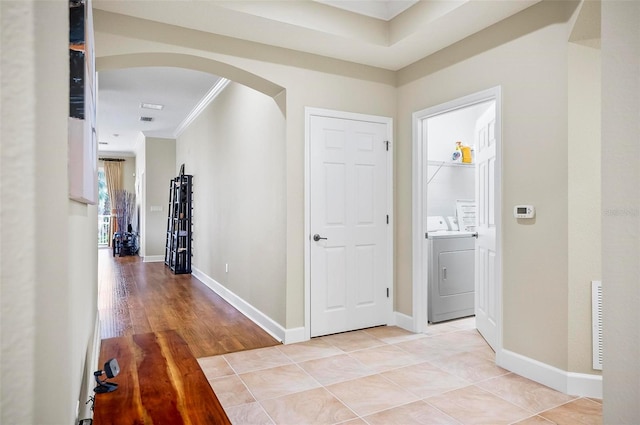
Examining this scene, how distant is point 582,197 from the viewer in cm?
253

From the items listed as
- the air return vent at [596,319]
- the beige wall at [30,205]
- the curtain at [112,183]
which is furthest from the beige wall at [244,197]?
the curtain at [112,183]

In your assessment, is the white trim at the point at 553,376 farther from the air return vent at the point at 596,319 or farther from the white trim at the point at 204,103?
the white trim at the point at 204,103

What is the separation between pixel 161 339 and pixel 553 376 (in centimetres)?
248

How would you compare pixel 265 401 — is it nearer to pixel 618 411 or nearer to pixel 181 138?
pixel 618 411

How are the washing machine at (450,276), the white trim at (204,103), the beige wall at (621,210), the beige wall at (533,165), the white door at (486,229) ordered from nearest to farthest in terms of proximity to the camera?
1. the beige wall at (621,210)
2. the beige wall at (533,165)
3. the white door at (486,229)
4. the washing machine at (450,276)
5. the white trim at (204,103)

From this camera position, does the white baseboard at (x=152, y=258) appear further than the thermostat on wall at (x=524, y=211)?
Yes

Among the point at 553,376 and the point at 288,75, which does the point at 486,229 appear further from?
the point at 288,75

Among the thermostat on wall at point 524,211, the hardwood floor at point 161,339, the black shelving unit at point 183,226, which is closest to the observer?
the hardwood floor at point 161,339

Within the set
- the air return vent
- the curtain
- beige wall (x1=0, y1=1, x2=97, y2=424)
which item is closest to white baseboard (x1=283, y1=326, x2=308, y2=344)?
the air return vent

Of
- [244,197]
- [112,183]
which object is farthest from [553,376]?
[112,183]

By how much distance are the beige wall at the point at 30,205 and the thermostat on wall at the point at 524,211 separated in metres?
2.85

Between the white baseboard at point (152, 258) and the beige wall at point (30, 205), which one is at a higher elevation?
the beige wall at point (30, 205)

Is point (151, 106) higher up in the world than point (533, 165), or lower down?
higher up

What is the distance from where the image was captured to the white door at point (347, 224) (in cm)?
372
